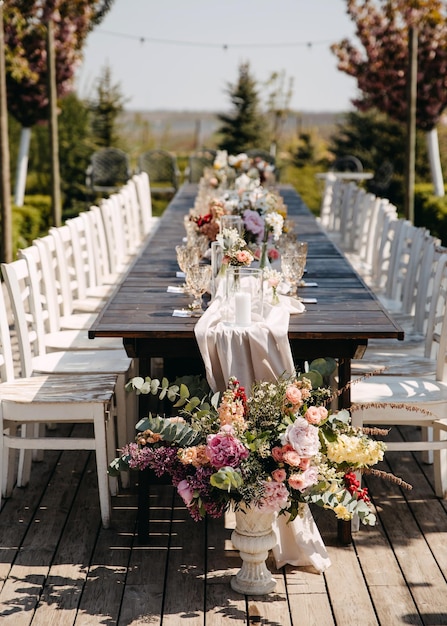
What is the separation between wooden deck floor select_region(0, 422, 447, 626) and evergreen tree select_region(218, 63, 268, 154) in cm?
1392

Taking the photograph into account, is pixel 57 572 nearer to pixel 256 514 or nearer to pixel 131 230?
pixel 256 514

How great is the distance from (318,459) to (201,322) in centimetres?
75

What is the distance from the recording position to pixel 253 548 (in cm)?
339

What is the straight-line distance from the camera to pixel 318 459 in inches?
129

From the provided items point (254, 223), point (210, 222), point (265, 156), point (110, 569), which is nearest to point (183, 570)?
point (110, 569)

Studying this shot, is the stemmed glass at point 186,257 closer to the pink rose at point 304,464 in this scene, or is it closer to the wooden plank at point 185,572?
the wooden plank at point 185,572

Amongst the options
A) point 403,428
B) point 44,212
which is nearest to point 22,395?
point 403,428

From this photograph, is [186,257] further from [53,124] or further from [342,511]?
[53,124]

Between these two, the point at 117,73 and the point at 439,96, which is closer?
the point at 439,96

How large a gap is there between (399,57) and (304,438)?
1059 cm

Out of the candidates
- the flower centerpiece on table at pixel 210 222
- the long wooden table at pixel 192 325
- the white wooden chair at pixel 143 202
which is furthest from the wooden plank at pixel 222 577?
the white wooden chair at pixel 143 202

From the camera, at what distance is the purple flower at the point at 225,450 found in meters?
3.18

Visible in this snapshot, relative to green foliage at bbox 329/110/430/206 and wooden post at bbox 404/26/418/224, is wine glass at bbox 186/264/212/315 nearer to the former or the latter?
Result: wooden post at bbox 404/26/418/224

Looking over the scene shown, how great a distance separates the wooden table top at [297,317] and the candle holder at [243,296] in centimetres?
15
